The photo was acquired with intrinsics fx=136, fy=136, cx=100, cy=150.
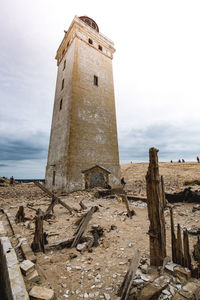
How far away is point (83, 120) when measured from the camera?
13789mm

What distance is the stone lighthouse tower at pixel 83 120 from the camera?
1267 cm

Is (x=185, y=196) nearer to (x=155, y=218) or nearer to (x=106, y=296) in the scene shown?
(x=155, y=218)

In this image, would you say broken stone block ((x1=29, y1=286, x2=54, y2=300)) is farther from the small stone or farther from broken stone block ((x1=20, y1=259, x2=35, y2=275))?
the small stone

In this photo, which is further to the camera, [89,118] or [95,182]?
[89,118]

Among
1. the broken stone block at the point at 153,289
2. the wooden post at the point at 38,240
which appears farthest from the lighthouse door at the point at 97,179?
the broken stone block at the point at 153,289

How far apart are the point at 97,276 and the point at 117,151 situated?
1343 cm

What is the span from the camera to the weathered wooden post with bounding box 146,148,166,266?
256 centimetres

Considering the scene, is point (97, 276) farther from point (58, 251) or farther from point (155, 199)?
point (155, 199)

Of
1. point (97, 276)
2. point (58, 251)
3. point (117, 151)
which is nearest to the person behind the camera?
point (97, 276)

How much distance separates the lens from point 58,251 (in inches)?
142

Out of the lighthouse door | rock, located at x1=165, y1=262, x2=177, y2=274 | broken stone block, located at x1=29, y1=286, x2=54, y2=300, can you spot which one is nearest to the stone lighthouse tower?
the lighthouse door

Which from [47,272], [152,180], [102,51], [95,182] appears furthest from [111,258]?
[102,51]

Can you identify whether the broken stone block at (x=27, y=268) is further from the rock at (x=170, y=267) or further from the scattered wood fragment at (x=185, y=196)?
the scattered wood fragment at (x=185, y=196)

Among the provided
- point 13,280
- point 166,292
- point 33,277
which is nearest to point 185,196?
point 166,292
